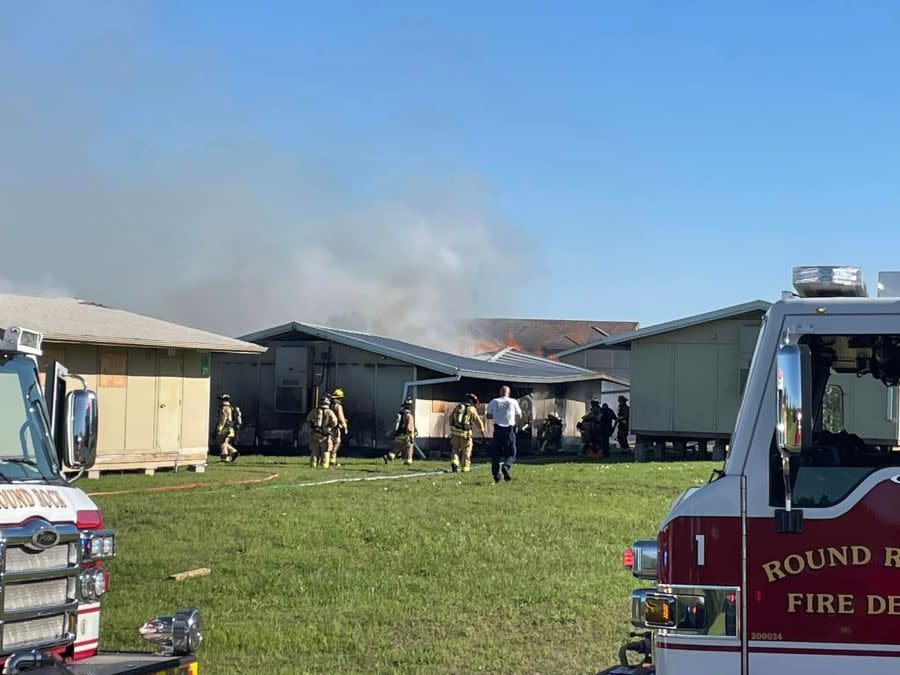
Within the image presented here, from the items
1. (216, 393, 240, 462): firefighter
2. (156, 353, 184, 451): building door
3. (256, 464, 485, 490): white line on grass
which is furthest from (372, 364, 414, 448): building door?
(156, 353, 184, 451): building door

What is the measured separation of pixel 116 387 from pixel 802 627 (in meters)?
19.4

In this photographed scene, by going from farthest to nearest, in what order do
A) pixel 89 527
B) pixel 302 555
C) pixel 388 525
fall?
pixel 388 525, pixel 302 555, pixel 89 527

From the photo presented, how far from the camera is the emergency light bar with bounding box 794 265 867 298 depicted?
15.3ft

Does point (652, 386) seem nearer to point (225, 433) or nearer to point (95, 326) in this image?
point (225, 433)

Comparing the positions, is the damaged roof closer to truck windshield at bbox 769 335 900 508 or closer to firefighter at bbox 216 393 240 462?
firefighter at bbox 216 393 240 462

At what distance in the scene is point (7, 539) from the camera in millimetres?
4902

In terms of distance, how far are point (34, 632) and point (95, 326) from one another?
57.7 ft

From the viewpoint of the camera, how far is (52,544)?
5117mm

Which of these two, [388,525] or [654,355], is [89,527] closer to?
[388,525]

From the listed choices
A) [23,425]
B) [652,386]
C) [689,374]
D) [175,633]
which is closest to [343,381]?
[652,386]

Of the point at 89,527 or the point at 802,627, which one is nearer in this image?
the point at 802,627

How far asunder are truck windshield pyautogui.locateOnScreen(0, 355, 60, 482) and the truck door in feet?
10.9

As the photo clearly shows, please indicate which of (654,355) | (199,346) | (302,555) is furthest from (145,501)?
(654,355)

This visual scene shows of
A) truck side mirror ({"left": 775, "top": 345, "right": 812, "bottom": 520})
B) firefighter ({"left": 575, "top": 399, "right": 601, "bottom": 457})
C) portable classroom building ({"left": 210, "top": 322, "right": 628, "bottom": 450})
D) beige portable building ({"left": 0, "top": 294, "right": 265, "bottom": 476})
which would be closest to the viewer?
truck side mirror ({"left": 775, "top": 345, "right": 812, "bottom": 520})
